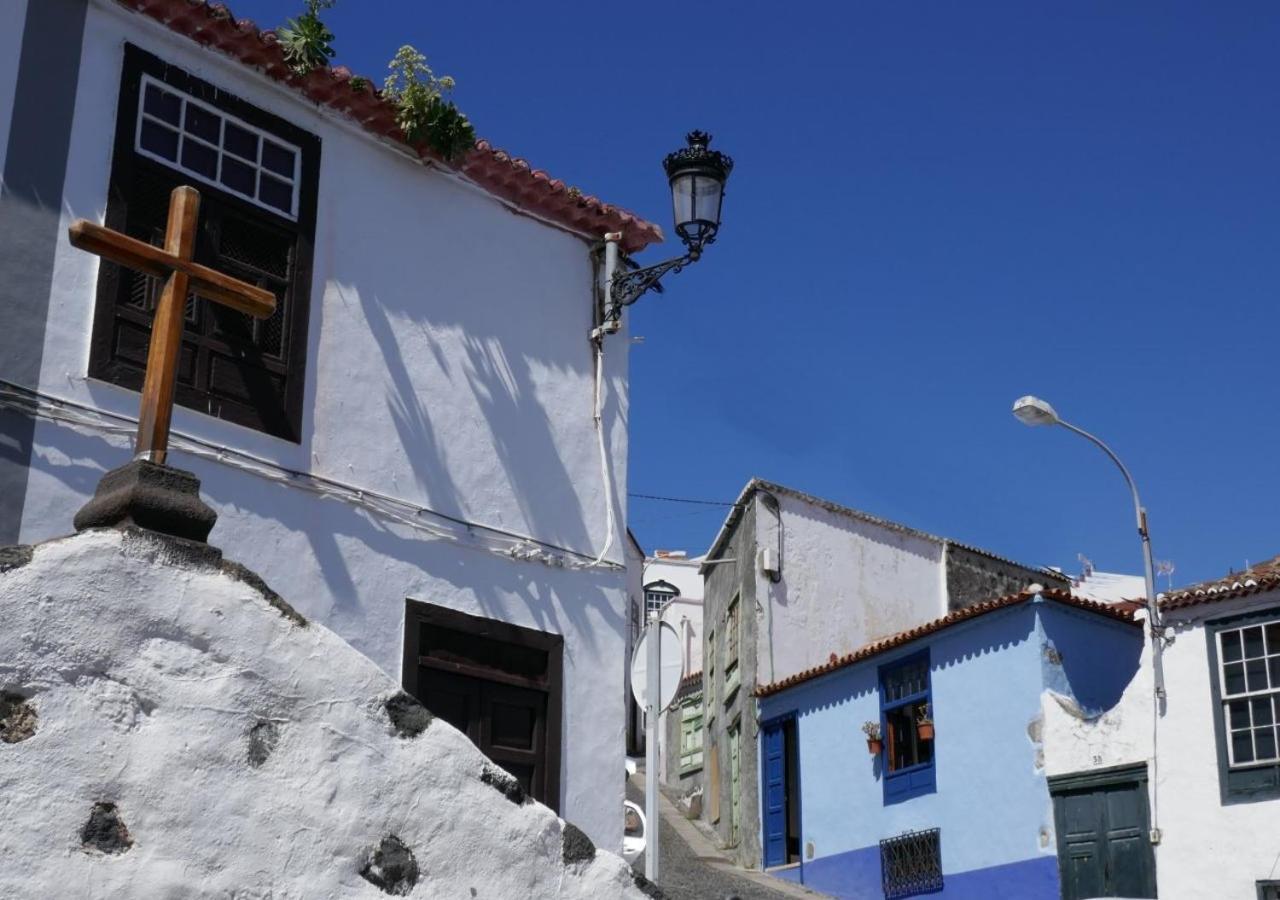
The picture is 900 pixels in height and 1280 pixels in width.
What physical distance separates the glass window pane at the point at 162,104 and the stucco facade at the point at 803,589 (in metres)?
15.2

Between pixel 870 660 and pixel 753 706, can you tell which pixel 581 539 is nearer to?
pixel 870 660

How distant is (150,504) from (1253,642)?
1319 centimetres

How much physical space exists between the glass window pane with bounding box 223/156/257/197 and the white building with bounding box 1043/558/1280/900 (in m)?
10.3

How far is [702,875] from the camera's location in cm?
1975

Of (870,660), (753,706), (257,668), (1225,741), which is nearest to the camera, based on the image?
(257,668)

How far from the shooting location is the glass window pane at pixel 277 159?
31.6 ft

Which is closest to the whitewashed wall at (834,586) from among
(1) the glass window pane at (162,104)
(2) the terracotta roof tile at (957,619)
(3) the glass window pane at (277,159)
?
(2) the terracotta roof tile at (957,619)

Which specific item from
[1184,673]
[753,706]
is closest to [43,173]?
[1184,673]

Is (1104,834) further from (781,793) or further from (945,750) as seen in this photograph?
(781,793)

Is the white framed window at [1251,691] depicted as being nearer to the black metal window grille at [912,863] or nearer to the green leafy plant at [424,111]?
the black metal window grille at [912,863]

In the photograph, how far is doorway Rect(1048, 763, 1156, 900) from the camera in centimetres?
1612

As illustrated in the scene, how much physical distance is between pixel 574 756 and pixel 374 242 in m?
3.50

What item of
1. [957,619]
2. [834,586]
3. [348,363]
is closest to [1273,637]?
[957,619]

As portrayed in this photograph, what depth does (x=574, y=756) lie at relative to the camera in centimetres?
1021
